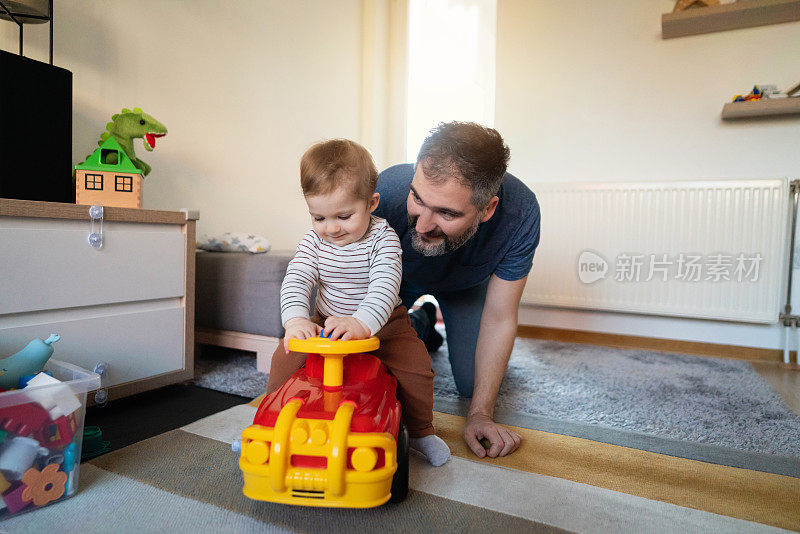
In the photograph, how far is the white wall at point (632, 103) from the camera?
2223mm

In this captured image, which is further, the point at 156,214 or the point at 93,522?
the point at 156,214

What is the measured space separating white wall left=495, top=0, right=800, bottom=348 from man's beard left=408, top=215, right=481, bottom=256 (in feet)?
4.96

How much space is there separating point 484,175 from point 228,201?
1.39 m

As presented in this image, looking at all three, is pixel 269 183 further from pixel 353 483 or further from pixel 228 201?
pixel 353 483

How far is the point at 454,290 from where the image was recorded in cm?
151

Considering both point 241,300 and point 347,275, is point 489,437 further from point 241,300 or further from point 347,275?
point 241,300

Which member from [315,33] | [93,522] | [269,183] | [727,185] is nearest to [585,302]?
[727,185]

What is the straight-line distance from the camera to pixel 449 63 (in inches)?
115

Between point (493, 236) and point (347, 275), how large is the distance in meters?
0.45

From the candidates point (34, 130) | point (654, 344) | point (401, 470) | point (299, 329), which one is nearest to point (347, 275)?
point (299, 329)

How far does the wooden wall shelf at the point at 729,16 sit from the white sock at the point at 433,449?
2.25 metres

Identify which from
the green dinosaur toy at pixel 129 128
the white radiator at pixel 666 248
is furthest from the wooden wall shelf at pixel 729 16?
the green dinosaur toy at pixel 129 128

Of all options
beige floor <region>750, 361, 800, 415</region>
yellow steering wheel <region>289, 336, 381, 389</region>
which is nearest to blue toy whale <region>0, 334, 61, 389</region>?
yellow steering wheel <region>289, 336, 381, 389</region>

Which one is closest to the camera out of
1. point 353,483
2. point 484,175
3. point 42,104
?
point 353,483
